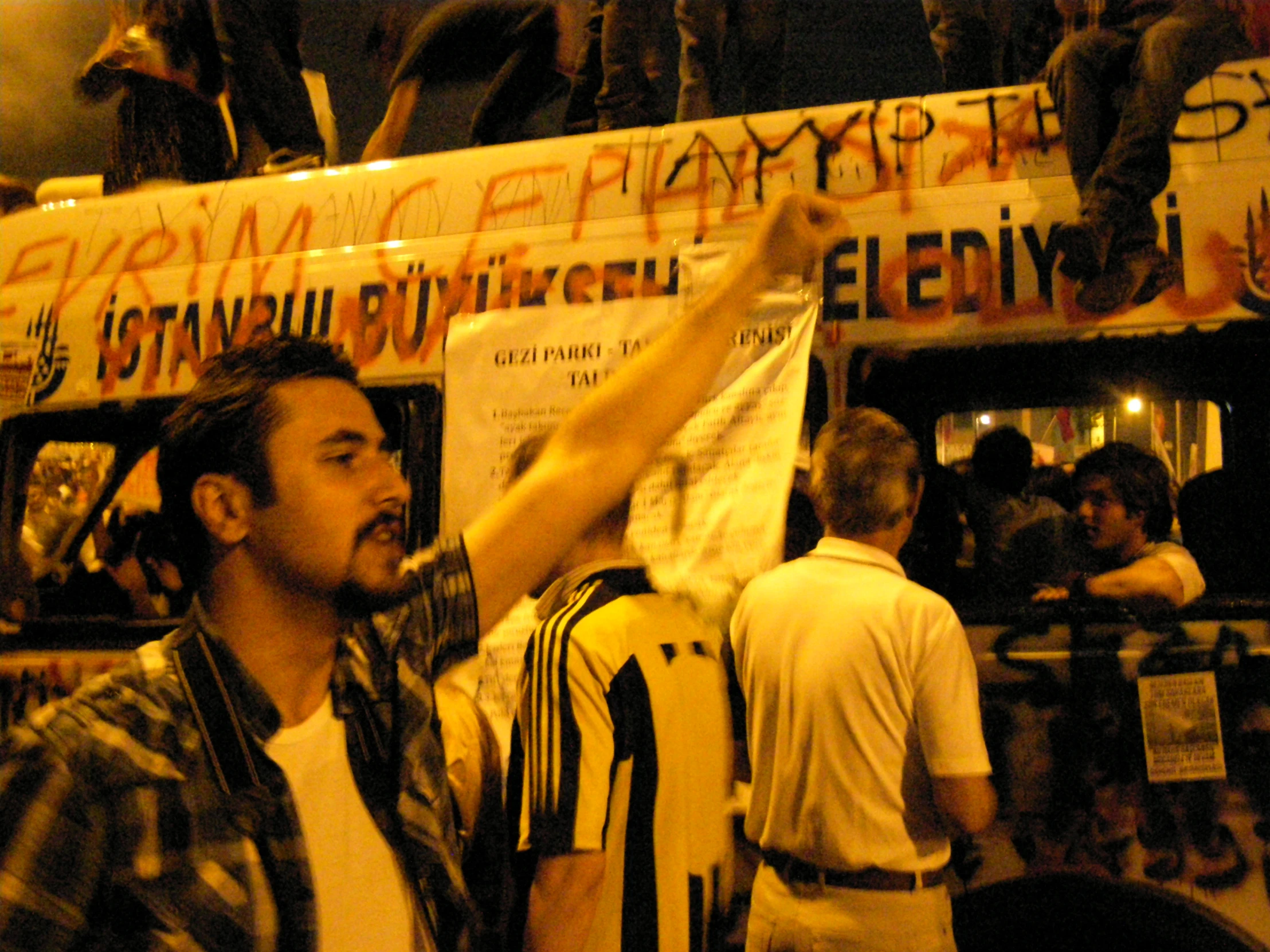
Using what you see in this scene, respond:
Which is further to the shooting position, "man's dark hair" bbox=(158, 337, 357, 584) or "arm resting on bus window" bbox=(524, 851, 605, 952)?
"arm resting on bus window" bbox=(524, 851, 605, 952)

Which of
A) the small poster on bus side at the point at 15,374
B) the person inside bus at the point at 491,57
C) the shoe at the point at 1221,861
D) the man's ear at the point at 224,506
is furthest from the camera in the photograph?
the person inside bus at the point at 491,57

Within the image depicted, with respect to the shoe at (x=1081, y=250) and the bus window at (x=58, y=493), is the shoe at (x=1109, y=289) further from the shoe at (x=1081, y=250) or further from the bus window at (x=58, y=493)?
the bus window at (x=58, y=493)

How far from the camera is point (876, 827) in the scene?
6.97 feet

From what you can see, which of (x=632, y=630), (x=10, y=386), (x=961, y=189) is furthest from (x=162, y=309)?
(x=961, y=189)

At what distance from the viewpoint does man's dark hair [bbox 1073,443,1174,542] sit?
2.56 m

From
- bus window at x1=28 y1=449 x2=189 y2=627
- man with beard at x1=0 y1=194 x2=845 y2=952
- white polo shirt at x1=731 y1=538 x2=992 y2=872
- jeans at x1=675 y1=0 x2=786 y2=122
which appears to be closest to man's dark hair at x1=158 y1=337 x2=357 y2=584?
man with beard at x1=0 y1=194 x2=845 y2=952

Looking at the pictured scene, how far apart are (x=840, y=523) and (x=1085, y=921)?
1.19m

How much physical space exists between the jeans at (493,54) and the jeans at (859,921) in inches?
144

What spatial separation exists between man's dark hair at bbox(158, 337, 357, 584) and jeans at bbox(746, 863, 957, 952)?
5.12 ft

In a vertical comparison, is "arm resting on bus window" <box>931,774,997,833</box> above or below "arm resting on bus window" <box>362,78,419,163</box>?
below

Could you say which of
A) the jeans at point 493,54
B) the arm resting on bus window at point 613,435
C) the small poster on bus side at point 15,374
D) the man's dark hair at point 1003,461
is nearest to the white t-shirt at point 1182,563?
the man's dark hair at point 1003,461

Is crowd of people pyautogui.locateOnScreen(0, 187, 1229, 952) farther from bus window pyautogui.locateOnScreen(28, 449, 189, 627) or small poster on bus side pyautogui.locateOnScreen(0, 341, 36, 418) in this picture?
small poster on bus side pyautogui.locateOnScreen(0, 341, 36, 418)

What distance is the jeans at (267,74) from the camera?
4352 mm

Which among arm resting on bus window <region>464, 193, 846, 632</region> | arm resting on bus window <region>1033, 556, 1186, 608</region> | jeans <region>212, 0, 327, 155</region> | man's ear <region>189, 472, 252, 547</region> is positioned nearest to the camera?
man's ear <region>189, 472, 252, 547</region>
